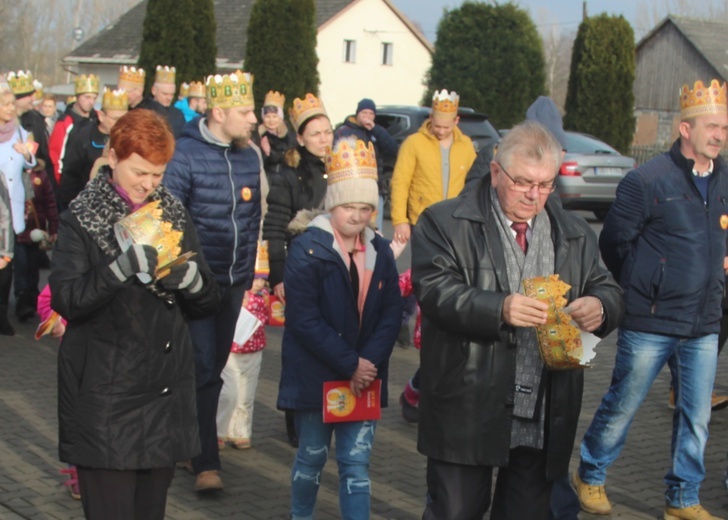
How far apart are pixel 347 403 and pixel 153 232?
4.71ft

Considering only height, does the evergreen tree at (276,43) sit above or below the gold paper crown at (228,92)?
above

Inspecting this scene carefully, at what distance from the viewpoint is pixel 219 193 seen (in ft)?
19.6

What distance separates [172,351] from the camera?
13.8ft

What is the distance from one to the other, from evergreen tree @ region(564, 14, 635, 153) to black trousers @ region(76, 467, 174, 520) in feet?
87.9

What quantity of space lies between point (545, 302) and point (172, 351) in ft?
4.25

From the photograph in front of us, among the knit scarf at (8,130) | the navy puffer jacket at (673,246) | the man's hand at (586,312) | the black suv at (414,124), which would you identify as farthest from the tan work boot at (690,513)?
the black suv at (414,124)

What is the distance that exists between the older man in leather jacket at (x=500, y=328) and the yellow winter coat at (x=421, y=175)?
4636 millimetres

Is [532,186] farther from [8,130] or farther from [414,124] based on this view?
[414,124]

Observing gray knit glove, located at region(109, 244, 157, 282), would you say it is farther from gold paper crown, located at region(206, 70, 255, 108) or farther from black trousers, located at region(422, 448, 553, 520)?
gold paper crown, located at region(206, 70, 255, 108)

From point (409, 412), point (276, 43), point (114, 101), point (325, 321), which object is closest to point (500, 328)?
point (325, 321)

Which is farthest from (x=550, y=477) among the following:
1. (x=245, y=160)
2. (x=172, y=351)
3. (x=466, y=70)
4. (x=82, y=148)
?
(x=466, y=70)

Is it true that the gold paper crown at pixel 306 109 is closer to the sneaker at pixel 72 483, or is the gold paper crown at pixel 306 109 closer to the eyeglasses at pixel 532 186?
the sneaker at pixel 72 483

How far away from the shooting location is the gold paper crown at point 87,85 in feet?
46.4

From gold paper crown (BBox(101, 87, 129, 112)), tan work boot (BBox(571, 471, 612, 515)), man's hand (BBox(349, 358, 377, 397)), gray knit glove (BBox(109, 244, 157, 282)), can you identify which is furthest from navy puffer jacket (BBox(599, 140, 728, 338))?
gold paper crown (BBox(101, 87, 129, 112))
